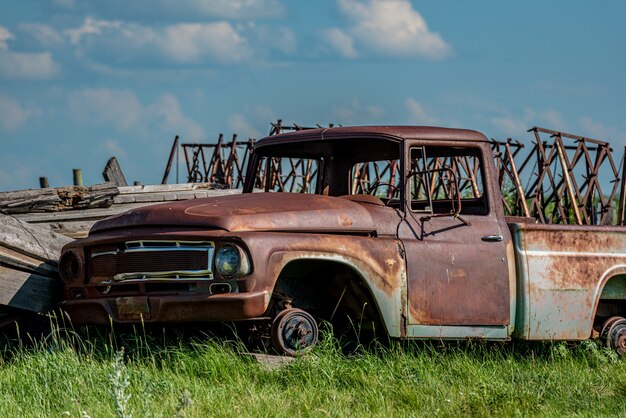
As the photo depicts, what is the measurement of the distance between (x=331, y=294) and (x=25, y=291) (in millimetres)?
2411

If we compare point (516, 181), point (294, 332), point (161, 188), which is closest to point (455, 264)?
point (294, 332)

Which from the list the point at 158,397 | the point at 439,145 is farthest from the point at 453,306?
the point at 158,397

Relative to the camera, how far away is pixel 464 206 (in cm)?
803

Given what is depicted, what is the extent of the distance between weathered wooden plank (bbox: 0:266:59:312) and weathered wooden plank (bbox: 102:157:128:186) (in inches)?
155

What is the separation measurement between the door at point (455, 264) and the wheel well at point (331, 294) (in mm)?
317

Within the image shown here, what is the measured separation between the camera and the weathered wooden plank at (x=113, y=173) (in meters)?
11.8

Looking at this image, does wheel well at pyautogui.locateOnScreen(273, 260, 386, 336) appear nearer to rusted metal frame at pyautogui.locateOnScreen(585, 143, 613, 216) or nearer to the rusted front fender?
the rusted front fender

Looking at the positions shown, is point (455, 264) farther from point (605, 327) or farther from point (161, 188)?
point (161, 188)

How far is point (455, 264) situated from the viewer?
7141mm

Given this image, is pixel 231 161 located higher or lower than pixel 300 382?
higher

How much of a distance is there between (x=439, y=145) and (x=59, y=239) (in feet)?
10.7

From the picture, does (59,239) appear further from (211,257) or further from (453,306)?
(453,306)

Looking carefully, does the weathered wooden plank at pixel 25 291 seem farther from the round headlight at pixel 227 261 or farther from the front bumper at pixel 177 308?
the round headlight at pixel 227 261

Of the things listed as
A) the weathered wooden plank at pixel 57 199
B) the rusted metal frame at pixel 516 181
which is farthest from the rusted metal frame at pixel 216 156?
the weathered wooden plank at pixel 57 199
